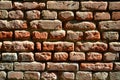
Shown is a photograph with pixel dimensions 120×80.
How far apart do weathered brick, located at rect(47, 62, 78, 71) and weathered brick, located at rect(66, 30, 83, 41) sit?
0.86 feet

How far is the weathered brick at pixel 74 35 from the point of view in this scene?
2689 millimetres

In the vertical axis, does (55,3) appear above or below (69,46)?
above

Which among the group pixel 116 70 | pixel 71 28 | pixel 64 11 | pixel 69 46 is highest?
pixel 64 11

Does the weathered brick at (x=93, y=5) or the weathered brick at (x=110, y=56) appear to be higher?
the weathered brick at (x=93, y=5)

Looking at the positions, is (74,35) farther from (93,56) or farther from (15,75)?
(15,75)

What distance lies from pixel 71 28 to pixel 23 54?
1.81ft

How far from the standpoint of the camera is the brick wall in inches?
105

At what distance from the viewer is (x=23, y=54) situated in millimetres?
2711

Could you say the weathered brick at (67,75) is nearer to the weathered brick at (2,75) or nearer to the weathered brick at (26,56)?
the weathered brick at (26,56)

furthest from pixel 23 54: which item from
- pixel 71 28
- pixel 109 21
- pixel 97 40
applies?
pixel 109 21

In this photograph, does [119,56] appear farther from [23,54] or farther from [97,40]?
[23,54]

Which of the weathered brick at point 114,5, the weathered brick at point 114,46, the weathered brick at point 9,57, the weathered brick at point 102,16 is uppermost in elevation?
the weathered brick at point 114,5

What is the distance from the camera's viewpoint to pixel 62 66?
2707mm

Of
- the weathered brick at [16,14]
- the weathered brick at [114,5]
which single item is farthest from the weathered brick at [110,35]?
the weathered brick at [16,14]
